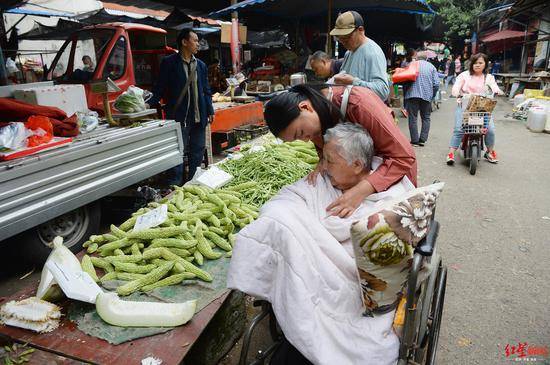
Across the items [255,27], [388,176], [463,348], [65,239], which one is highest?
[255,27]

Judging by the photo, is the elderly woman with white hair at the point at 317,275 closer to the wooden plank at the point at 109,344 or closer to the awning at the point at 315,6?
the wooden plank at the point at 109,344

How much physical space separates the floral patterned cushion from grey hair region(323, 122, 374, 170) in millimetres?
429

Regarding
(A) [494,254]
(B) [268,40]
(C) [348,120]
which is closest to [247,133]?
(A) [494,254]

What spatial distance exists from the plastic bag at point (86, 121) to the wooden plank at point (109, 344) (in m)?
2.53

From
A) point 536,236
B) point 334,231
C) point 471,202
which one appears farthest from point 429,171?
point 334,231

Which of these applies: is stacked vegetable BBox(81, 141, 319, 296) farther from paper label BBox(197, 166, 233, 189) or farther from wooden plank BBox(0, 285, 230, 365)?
wooden plank BBox(0, 285, 230, 365)

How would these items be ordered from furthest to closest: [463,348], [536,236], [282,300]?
[536,236]
[463,348]
[282,300]

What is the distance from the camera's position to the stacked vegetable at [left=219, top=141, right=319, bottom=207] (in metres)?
3.66

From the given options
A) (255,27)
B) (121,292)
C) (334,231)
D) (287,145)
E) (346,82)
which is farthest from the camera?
(255,27)

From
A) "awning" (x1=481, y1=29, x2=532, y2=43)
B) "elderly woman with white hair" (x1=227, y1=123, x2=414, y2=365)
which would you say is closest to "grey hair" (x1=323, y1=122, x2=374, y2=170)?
"elderly woman with white hair" (x1=227, y1=123, x2=414, y2=365)

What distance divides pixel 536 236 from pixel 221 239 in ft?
11.4

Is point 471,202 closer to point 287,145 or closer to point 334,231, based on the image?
point 287,145

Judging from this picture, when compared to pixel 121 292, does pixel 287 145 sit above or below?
above

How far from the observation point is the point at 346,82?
350 centimetres
